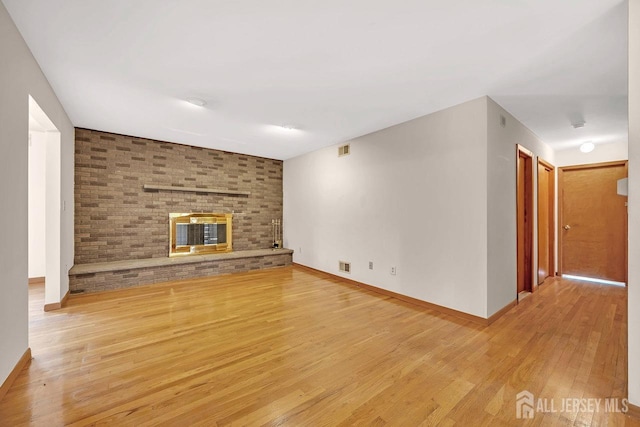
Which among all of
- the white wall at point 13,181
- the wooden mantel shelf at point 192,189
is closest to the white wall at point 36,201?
the wooden mantel shelf at point 192,189

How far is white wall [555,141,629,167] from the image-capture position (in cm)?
445

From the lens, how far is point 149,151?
4.71 meters

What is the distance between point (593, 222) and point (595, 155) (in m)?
1.19

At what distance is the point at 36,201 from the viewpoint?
13.7 feet

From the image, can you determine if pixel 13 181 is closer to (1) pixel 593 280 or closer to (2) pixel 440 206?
(2) pixel 440 206

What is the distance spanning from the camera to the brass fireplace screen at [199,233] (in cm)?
494

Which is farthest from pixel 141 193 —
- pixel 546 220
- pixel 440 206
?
pixel 546 220

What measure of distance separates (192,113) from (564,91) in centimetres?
423

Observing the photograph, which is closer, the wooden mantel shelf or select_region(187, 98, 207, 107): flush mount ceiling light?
select_region(187, 98, 207, 107): flush mount ceiling light

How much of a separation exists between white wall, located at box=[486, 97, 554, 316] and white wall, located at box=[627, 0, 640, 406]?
4.19 ft

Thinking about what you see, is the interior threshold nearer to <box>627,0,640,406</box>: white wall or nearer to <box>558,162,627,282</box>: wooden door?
<box>558,162,627,282</box>: wooden door

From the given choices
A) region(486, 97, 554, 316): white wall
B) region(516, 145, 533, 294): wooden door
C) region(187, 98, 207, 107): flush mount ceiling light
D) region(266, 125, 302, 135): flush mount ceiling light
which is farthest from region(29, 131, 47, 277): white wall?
region(516, 145, 533, 294): wooden door

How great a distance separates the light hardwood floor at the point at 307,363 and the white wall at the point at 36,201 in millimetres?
1623

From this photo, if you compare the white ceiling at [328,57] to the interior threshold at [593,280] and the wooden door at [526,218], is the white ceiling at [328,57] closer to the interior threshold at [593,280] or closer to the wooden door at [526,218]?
the wooden door at [526,218]
